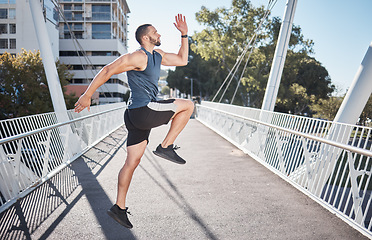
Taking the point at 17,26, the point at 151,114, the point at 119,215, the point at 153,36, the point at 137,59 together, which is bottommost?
the point at 119,215

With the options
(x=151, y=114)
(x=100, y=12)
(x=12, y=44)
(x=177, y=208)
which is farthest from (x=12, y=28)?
(x=151, y=114)

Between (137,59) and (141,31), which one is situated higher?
(141,31)

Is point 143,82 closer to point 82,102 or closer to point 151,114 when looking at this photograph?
point 151,114

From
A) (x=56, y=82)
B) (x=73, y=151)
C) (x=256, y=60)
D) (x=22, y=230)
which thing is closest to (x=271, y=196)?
(x=22, y=230)

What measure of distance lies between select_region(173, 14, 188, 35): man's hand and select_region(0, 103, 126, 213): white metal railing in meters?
3.62

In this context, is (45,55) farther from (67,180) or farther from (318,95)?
(318,95)

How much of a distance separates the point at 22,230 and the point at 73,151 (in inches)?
222

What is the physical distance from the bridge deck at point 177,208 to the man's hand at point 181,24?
2.41m

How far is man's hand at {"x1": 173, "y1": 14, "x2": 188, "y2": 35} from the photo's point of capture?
3.08 m

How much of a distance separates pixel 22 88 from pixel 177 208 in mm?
26829

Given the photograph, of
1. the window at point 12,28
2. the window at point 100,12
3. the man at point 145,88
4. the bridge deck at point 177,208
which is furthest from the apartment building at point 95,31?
the man at point 145,88

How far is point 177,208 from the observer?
5324mm

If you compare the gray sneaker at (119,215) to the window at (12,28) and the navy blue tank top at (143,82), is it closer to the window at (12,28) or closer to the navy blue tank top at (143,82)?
the navy blue tank top at (143,82)

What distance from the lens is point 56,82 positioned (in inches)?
403
